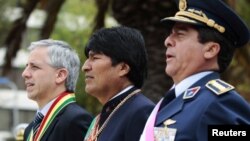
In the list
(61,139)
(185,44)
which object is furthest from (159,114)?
(61,139)

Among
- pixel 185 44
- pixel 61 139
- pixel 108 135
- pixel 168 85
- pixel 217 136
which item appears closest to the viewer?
pixel 217 136

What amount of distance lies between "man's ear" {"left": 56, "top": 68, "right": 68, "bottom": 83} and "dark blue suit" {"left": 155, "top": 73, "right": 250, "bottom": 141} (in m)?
1.73

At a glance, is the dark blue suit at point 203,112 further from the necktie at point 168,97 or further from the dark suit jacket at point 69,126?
the dark suit jacket at point 69,126

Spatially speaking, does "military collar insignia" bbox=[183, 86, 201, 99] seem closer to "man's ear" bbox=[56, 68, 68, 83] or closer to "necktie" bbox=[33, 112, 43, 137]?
"man's ear" bbox=[56, 68, 68, 83]

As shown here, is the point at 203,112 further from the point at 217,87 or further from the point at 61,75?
the point at 61,75

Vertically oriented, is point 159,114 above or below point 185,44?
below

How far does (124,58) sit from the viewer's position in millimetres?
5551

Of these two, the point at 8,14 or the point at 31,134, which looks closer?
the point at 31,134

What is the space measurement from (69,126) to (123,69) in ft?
2.24

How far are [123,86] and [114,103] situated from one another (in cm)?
13

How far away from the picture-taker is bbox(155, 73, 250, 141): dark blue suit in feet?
14.4

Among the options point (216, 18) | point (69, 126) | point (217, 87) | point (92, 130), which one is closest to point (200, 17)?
point (216, 18)

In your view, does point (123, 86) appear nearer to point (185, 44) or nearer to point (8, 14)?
point (185, 44)

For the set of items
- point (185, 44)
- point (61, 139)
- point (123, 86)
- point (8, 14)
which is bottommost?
point (8, 14)
